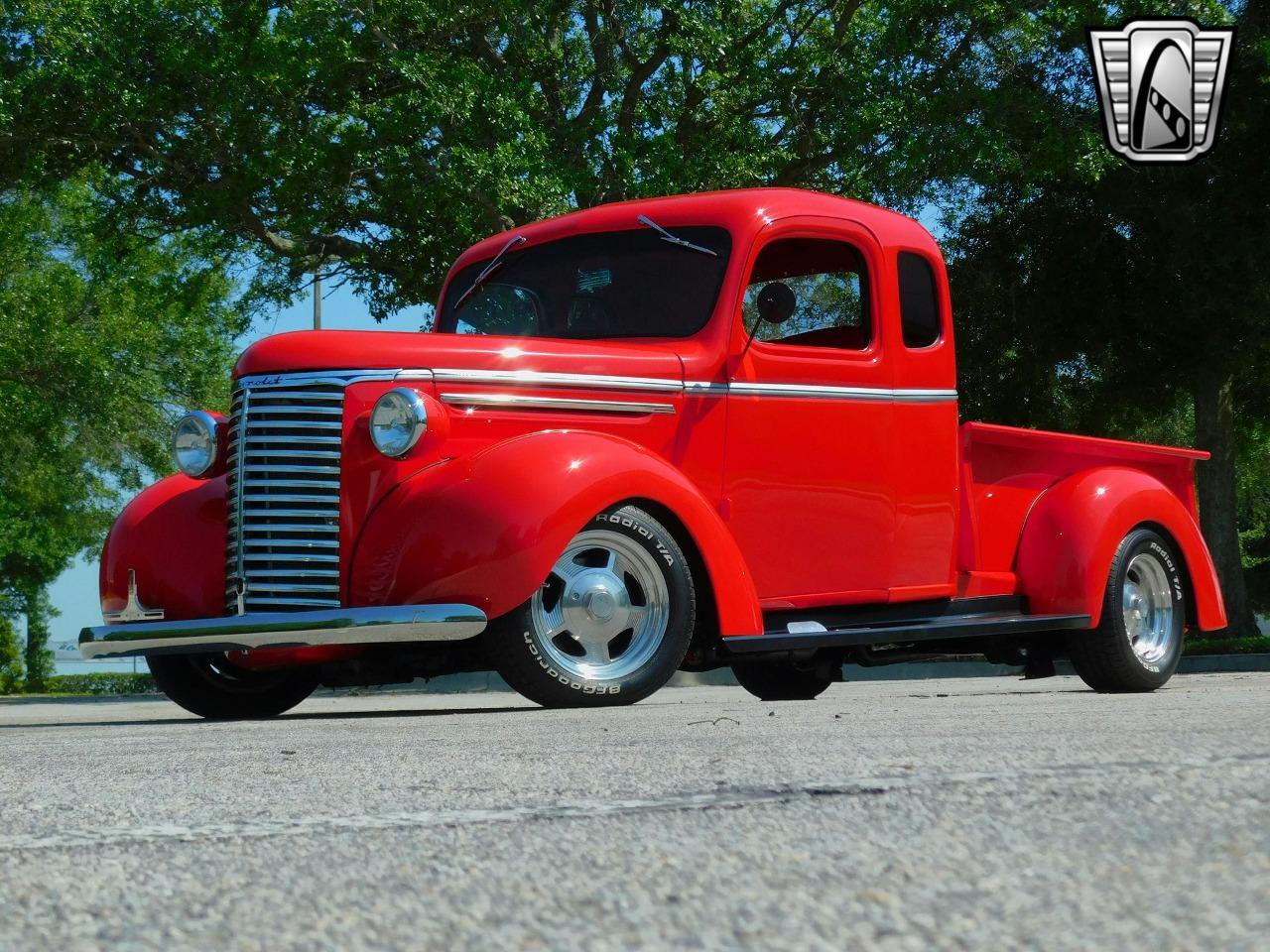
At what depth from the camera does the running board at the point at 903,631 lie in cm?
691

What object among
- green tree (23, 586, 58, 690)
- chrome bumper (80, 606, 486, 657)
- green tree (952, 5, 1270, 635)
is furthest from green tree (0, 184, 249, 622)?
chrome bumper (80, 606, 486, 657)

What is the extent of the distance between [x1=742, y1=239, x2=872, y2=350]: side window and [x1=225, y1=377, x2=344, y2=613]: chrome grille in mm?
2354

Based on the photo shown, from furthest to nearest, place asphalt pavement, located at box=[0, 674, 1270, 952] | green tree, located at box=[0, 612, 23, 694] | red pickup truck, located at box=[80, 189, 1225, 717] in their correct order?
green tree, located at box=[0, 612, 23, 694] < red pickup truck, located at box=[80, 189, 1225, 717] < asphalt pavement, located at box=[0, 674, 1270, 952]

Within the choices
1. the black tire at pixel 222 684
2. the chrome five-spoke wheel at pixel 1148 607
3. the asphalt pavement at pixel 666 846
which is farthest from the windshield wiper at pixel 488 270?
the asphalt pavement at pixel 666 846

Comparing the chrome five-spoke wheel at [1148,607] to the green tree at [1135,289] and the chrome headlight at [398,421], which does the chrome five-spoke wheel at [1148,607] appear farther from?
the green tree at [1135,289]

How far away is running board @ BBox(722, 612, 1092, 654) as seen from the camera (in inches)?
272

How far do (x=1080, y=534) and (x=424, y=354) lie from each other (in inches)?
143

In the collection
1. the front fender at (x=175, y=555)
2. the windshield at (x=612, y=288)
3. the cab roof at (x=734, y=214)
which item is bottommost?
the front fender at (x=175, y=555)

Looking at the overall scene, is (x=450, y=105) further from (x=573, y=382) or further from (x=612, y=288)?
(x=573, y=382)

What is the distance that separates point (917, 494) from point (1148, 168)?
45.0 feet

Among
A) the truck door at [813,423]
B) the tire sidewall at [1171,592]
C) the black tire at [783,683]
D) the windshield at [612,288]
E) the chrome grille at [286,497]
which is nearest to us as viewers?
the chrome grille at [286,497]

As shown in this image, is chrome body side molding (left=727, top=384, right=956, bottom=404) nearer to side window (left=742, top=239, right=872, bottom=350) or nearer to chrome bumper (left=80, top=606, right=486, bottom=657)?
side window (left=742, top=239, right=872, bottom=350)

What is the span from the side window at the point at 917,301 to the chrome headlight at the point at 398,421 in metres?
2.74

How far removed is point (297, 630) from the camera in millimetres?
6211
